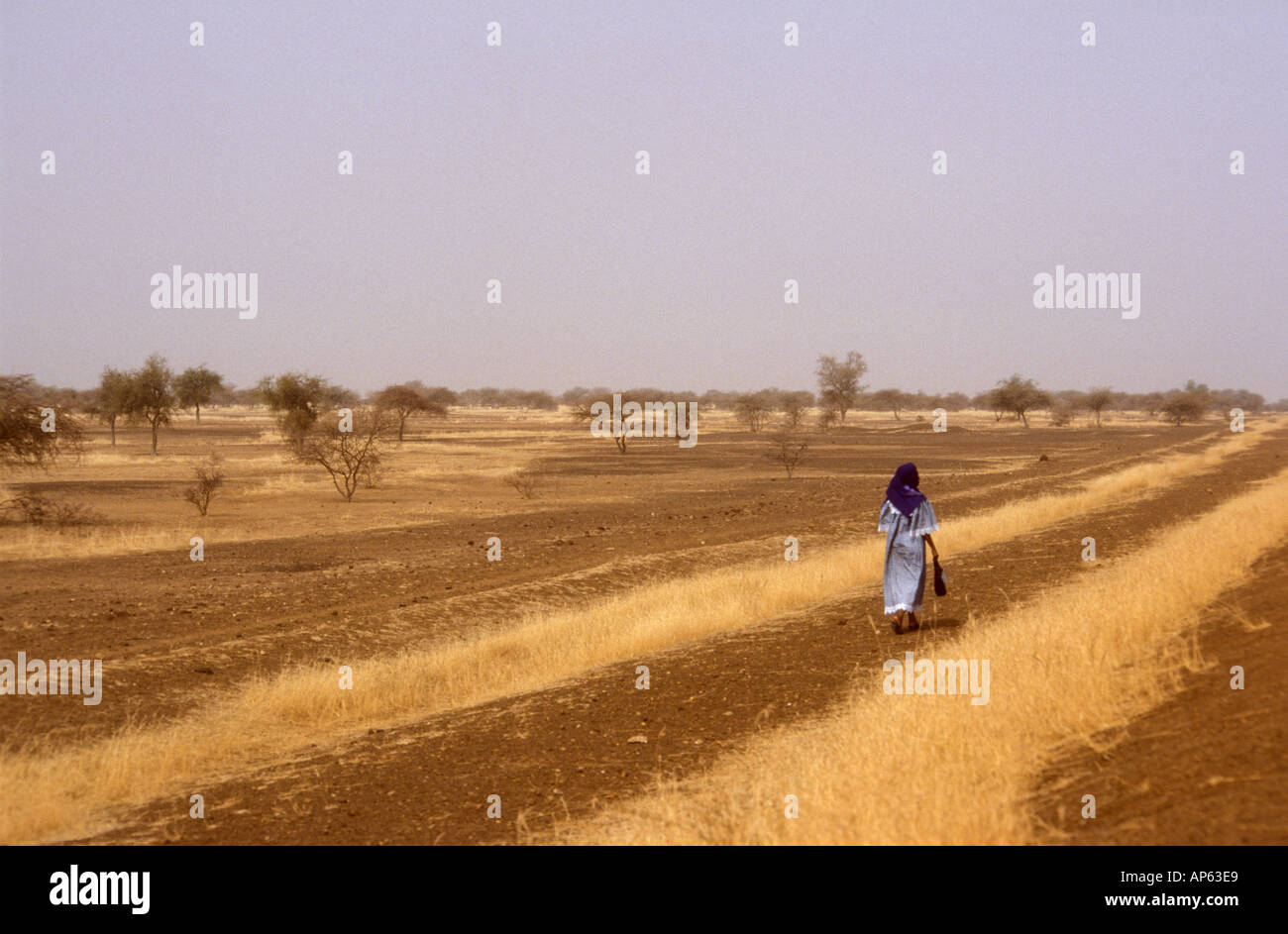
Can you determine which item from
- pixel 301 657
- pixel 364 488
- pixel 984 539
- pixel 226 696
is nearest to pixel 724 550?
pixel 984 539

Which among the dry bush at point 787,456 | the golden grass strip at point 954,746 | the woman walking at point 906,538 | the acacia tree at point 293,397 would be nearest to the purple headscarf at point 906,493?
the woman walking at point 906,538

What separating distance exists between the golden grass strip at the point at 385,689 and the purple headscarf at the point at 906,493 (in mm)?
3605

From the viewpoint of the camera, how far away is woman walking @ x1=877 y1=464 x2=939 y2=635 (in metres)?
10.6

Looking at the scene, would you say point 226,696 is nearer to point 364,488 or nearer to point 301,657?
point 301,657

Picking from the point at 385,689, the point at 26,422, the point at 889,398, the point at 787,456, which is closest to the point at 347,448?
the point at 26,422

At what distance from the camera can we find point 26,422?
25828mm

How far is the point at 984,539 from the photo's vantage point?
→ 66.0ft

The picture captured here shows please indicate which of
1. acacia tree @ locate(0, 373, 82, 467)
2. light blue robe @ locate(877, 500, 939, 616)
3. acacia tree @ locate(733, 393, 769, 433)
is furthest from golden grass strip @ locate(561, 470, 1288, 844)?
acacia tree @ locate(733, 393, 769, 433)

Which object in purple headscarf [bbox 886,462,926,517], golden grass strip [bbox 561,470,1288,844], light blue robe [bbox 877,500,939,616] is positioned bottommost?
golden grass strip [bbox 561,470,1288,844]

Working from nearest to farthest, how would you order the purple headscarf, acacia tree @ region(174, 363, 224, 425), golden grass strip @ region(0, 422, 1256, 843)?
golden grass strip @ region(0, 422, 1256, 843) → the purple headscarf → acacia tree @ region(174, 363, 224, 425)

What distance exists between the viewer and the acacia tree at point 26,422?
25.6 metres

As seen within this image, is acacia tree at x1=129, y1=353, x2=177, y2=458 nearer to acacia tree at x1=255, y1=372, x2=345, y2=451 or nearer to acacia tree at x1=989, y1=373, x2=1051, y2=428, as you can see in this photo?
acacia tree at x1=255, y1=372, x2=345, y2=451

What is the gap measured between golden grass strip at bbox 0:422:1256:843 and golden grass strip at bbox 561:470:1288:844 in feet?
12.0

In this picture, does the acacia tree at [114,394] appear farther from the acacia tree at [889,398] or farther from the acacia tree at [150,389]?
the acacia tree at [889,398]
